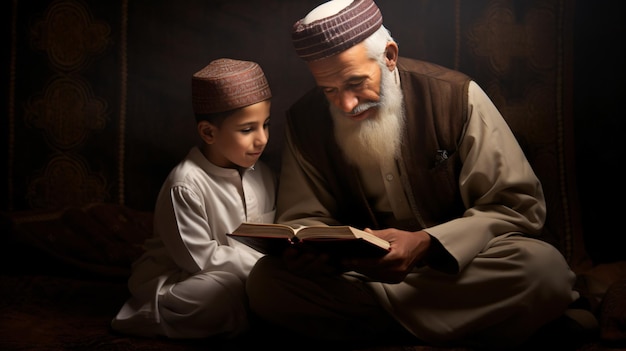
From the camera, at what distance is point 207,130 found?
138 inches

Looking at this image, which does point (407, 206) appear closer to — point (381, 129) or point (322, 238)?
point (381, 129)

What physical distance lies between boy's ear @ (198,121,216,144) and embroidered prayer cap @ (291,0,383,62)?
0.49 metres

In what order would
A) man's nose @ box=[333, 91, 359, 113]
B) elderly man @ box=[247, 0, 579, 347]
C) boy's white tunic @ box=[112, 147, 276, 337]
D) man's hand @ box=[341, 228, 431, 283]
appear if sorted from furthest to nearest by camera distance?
boy's white tunic @ box=[112, 147, 276, 337] → man's nose @ box=[333, 91, 359, 113] → elderly man @ box=[247, 0, 579, 347] → man's hand @ box=[341, 228, 431, 283]

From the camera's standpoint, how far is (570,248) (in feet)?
13.5

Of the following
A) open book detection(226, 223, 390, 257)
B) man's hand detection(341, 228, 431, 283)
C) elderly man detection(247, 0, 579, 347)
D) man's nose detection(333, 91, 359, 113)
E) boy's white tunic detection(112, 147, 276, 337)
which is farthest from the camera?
boy's white tunic detection(112, 147, 276, 337)

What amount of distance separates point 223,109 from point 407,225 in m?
0.87

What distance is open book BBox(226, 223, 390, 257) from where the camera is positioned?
2885mm

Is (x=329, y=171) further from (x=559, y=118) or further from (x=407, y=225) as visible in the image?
(x=559, y=118)

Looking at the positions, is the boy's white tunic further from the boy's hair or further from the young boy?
the boy's hair

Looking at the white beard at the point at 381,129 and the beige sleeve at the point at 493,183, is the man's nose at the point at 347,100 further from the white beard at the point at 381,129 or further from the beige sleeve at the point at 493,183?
the beige sleeve at the point at 493,183

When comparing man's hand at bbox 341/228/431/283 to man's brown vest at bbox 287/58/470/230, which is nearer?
man's hand at bbox 341/228/431/283

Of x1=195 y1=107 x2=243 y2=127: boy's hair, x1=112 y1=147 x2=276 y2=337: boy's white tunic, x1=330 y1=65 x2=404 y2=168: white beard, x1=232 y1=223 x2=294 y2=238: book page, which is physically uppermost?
x1=195 y1=107 x2=243 y2=127: boy's hair

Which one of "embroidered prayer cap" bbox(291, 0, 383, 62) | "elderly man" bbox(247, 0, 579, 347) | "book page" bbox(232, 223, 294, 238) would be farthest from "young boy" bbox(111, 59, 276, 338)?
"book page" bbox(232, 223, 294, 238)

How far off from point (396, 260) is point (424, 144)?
0.57 metres
